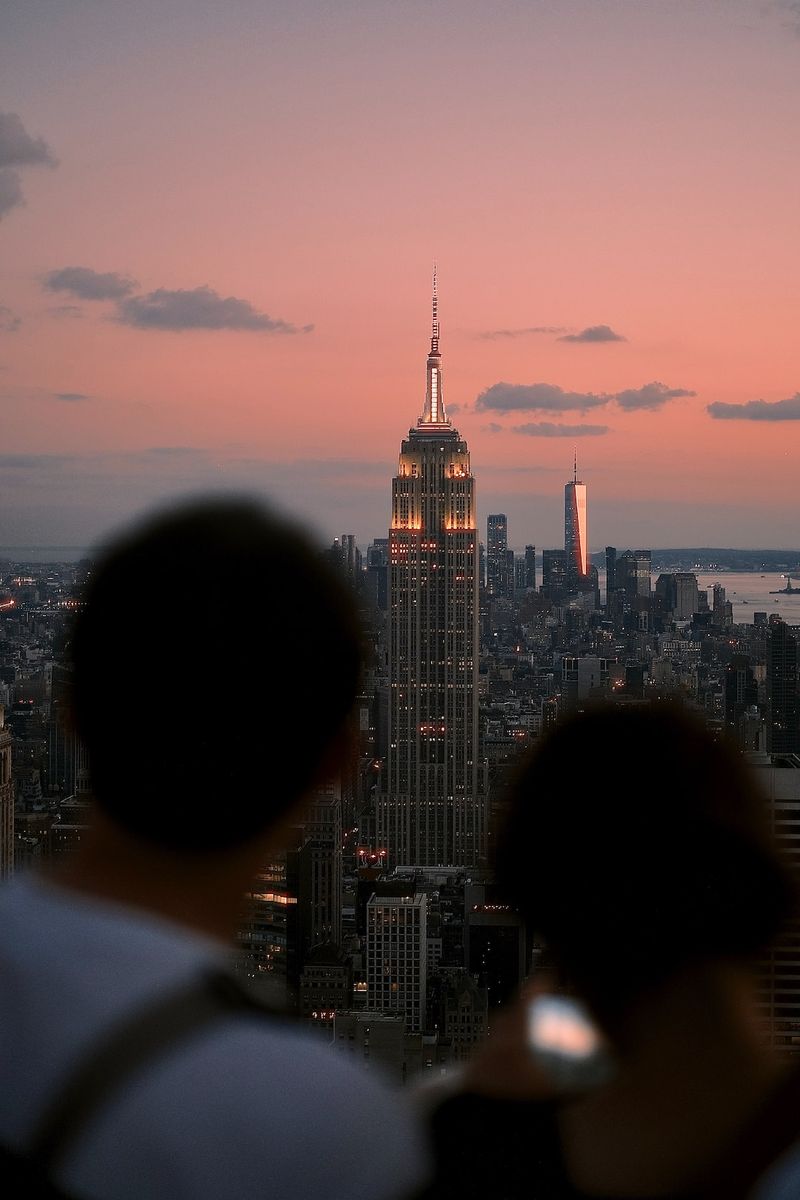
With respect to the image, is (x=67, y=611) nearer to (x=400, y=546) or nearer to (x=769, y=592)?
(x=769, y=592)

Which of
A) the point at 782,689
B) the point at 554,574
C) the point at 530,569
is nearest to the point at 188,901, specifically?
the point at 782,689

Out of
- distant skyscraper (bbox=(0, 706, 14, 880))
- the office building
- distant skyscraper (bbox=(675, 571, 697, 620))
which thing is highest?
distant skyscraper (bbox=(675, 571, 697, 620))

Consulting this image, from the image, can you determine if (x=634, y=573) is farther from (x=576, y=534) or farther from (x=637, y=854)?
(x=637, y=854)

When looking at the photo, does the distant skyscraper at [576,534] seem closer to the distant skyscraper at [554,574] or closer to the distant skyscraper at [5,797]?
the distant skyscraper at [554,574]

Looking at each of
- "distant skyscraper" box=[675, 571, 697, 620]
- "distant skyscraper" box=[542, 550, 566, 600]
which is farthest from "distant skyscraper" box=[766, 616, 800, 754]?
"distant skyscraper" box=[542, 550, 566, 600]

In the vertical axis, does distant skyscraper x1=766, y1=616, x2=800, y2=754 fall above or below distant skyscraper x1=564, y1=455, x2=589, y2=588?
below

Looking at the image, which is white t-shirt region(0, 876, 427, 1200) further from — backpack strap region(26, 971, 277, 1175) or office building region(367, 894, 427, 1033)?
office building region(367, 894, 427, 1033)

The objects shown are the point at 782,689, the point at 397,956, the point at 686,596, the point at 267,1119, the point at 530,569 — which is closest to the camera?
the point at 267,1119
